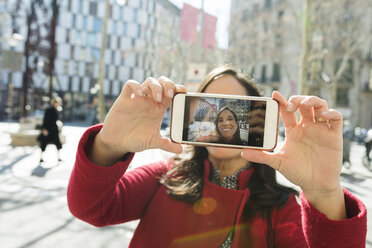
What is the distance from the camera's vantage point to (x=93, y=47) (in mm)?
42594

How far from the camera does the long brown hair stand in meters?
1.52

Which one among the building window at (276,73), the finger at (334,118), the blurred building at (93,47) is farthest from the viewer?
the blurred building at (93,47)

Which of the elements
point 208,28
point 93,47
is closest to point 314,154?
point 208,28

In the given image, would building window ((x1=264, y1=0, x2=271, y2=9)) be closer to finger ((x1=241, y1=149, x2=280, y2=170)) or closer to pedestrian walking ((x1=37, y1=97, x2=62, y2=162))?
pedestrian walking ((x1=37, y1=97, x2=62, y2=162))

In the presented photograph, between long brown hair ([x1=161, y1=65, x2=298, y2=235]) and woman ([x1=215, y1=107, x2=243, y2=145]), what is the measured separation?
0.37 meters

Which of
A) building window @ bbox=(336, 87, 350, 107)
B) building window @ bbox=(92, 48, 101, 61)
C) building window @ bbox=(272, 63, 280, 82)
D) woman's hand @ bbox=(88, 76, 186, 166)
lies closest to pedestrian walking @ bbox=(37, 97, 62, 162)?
woman's hand @ bbox=(88, 76, 186, 166)

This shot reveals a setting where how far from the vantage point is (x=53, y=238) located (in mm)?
3521

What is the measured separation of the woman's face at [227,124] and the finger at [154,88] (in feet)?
1.10

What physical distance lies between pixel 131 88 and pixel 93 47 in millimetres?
44991

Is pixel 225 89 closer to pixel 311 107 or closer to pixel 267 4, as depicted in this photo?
pixel 311 107

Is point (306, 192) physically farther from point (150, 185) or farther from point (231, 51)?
point (231, 51)

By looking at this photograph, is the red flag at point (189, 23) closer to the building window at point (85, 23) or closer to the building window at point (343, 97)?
the building window at point (343, 97)

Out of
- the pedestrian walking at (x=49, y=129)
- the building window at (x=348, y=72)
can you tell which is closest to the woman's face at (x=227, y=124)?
the pedestrian walking at (x=49, y=129)

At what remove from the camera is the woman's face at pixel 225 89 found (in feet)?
5.60
